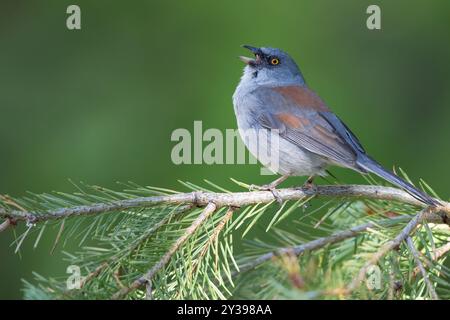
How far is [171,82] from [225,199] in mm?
3034

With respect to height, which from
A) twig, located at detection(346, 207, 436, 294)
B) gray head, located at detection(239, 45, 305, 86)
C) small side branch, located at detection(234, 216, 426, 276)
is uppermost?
gray head, located at detection(239, 45, 305, 86)

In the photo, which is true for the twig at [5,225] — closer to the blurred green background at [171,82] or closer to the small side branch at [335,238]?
the small side branch at [335,238]

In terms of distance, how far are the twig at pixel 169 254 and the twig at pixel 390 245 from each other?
736mm

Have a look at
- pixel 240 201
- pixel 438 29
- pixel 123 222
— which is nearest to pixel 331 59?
pixel 438 29

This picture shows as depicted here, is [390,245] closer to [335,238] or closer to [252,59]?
[335,238]

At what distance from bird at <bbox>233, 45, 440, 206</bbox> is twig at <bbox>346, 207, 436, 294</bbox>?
0.81 meters

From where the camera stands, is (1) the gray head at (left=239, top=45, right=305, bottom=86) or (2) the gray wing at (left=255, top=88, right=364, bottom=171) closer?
(2) the gray wing at (left=255, top=88, right=364, bottom=171)

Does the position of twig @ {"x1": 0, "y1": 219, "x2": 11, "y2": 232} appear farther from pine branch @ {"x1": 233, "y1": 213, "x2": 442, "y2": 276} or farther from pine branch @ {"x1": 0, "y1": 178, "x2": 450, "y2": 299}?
pine branch @ {"x1": 233, "y1": 213, "x2": 442, "y2": 276}

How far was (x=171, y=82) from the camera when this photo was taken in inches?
219

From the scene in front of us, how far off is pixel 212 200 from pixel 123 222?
39cm

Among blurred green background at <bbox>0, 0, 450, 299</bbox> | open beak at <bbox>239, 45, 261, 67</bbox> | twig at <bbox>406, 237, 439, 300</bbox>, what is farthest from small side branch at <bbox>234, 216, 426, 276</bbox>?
open beak at <bbox>239, 45, 261, 67</bbox>

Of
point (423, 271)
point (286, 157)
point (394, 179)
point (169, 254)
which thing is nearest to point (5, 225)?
point (169, 254)

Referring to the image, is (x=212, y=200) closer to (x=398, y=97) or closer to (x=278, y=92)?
(x=278, y=92)

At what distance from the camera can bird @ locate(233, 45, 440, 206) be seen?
3.71 m
